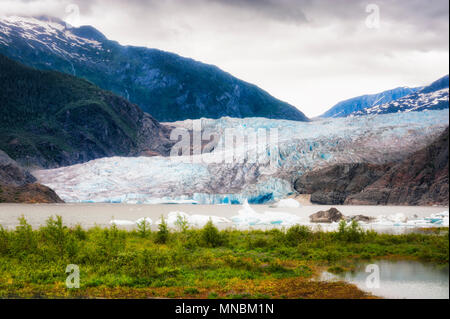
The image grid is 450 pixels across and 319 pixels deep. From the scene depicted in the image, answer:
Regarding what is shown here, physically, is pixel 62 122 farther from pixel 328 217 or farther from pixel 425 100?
pixel 425 100

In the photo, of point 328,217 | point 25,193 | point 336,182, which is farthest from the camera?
point 336,182

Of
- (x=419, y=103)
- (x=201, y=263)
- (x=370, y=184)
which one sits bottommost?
(x=370, y=184)

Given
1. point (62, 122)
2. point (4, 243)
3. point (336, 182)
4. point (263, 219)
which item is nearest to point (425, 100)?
point (263, 219)

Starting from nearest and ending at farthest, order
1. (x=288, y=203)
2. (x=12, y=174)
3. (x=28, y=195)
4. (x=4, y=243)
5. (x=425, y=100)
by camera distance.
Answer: (x=4, y=243)
(x=425, y=100)
(x=288, y=203)
(x=28, y=195)
(x=12, y=174)

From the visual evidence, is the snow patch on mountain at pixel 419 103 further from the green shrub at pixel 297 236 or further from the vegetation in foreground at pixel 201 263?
the green shrub at pixel 297 236

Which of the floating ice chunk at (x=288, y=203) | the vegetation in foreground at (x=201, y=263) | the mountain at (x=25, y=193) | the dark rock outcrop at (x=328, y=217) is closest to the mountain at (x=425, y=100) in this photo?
the vegetation in foreground at (x=201, y=263)
